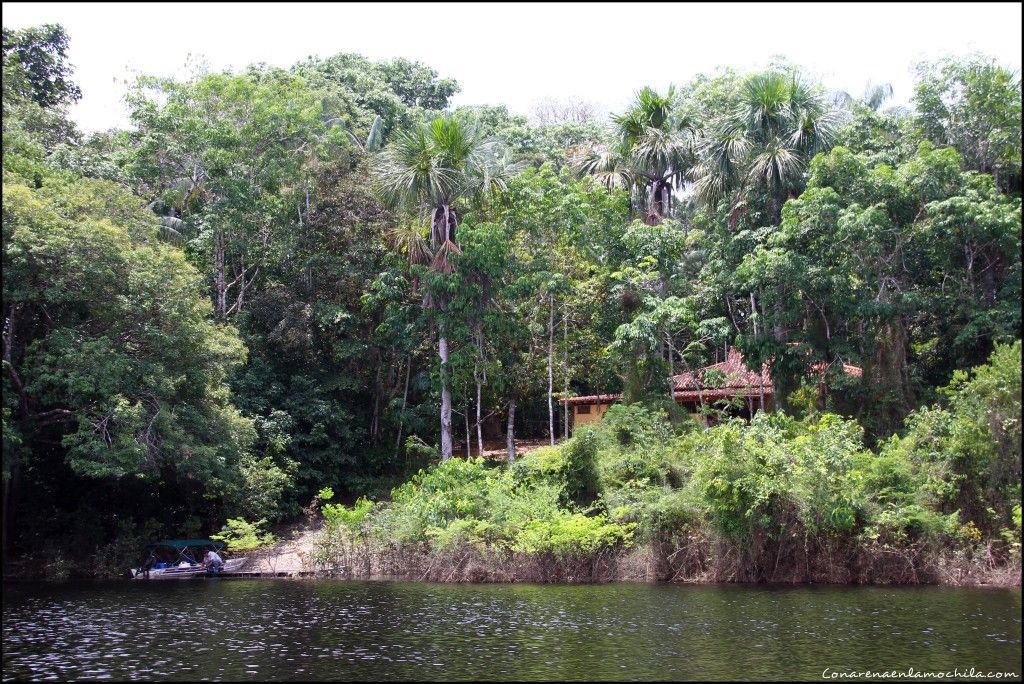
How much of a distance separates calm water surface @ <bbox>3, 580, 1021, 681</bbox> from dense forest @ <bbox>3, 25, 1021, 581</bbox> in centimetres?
325

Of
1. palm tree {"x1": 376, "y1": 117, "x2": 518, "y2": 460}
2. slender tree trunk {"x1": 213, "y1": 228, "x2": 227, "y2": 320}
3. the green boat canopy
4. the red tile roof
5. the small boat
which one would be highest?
palm tree {"x1": 376, "y1": 117, "x2": 518, "y2": 460}

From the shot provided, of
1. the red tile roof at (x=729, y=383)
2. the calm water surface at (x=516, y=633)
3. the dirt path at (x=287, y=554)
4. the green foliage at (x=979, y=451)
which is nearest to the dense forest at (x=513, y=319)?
the green foliage at (x=979, y=451)

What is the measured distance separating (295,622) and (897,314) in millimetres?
19543

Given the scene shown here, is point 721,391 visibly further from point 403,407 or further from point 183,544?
point 183,544

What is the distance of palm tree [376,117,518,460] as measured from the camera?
3134 centimetres

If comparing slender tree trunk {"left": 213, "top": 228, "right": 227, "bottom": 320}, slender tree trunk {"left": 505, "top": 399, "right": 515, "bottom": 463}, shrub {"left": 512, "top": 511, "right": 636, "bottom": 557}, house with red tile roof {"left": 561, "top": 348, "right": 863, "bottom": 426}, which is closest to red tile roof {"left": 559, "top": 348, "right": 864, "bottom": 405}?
house with red tile roof {"left": 561, "top": 348, "right": 863, "bottom": 426}

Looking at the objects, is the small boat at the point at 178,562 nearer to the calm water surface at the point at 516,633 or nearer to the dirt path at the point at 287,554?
the dirt path at the point at 287,554

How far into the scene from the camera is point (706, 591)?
826 inches

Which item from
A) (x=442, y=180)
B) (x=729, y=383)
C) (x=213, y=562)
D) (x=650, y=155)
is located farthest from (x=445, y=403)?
(x=650, y=155)

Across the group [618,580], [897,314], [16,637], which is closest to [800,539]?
[618,580]

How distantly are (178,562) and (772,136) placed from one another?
79.6ft

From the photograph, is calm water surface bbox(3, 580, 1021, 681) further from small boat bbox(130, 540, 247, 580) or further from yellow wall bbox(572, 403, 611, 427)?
yellow wall bbox(572, 403, 611, 427)

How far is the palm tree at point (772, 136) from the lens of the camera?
31.0 m

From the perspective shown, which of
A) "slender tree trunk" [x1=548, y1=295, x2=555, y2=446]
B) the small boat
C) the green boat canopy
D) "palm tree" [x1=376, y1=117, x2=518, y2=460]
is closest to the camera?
the small boat
